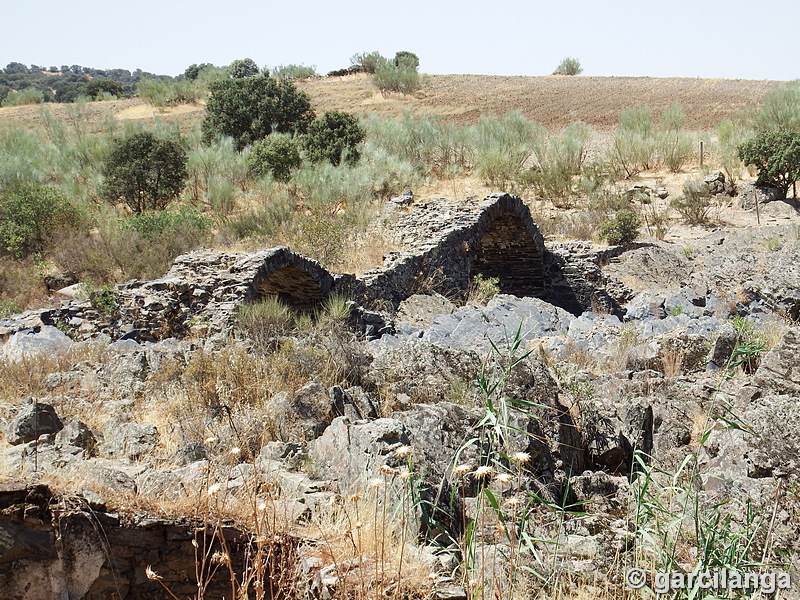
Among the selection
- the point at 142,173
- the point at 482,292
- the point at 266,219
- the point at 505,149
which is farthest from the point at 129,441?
the point at 505,149

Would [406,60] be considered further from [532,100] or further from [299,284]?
[299,284]

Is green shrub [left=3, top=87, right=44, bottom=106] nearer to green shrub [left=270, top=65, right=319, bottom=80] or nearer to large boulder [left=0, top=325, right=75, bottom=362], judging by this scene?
green shrub [left=270, top=65, right=319, bottom=80]

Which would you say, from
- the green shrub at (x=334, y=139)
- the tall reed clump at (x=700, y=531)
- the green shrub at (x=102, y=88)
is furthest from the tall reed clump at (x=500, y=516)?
the green shrub at (x=102, y=88)

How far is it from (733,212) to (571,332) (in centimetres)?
1343

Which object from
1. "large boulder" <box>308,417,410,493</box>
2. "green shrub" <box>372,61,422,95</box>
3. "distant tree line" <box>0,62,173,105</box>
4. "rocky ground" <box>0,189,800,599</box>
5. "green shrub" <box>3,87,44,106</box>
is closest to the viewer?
"rocky ground" <box>0,189,800,599</box>

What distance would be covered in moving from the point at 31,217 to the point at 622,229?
1495 cm

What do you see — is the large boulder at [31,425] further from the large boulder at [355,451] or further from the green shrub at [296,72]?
the green shrub at [296,72]

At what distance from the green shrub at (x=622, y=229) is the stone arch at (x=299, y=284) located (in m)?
10.0

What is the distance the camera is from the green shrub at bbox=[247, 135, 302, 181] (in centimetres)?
2372

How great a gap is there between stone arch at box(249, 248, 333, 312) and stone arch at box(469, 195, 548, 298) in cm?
565

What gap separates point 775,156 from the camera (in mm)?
21000

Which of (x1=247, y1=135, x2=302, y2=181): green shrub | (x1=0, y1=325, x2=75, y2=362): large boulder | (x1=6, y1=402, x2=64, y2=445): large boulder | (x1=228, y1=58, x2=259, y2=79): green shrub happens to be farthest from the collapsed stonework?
(x1=228, y1=58, x2=259, y2=79): green shrub

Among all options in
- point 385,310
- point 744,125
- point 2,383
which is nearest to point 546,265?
point 385,310

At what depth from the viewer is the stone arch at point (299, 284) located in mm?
11429
